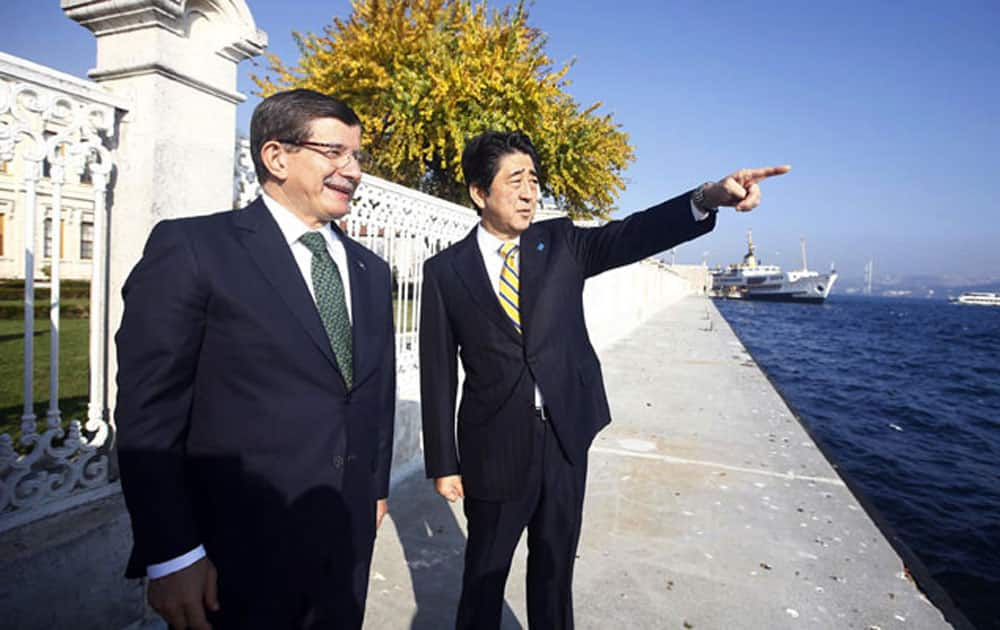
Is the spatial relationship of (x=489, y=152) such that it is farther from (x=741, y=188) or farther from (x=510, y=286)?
(x=741, y=188)

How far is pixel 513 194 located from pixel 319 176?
2.77 feet

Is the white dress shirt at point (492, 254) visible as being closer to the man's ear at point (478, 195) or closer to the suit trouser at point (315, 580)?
the man's ear at point (478, 195)

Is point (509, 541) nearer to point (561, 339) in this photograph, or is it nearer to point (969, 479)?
point (561, 339)

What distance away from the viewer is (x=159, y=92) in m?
2.35

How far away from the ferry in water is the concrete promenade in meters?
93.7

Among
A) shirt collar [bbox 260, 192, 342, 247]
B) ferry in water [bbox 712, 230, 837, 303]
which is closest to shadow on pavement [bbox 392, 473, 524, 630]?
shirt collar [bbox 260, 192, 342, 247]

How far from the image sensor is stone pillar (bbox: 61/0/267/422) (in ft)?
7.59

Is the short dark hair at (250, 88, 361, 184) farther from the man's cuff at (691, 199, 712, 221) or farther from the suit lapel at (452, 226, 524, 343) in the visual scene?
the man's cuff at (691, 199, 712, 221)

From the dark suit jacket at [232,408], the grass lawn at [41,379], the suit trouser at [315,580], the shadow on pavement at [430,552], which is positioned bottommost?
the shadow on pavement at [430,552]

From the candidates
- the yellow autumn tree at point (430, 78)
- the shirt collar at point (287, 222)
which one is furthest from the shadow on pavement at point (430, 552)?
the yellow autumn tree at point (430, 78)

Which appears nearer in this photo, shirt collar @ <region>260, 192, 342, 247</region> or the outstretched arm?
shirt collar @ <region>260, 192, 342, 247</region>

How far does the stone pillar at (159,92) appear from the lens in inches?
91.0

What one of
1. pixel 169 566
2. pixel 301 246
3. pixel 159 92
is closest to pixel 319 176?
pixel 301 246

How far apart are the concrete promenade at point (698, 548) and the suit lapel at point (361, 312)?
1.57 meters
